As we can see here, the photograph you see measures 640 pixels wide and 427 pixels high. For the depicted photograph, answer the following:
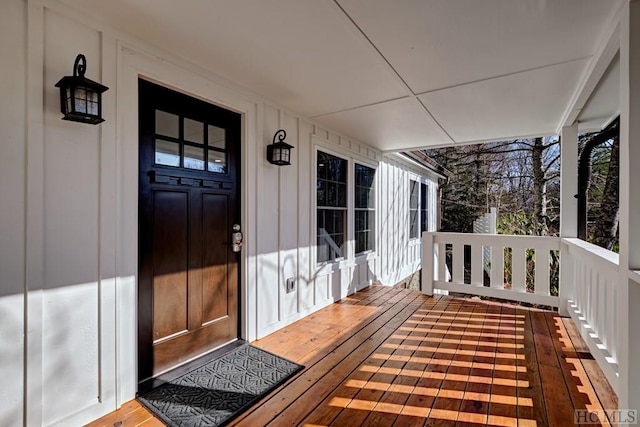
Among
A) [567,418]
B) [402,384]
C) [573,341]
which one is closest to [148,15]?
[402,384]

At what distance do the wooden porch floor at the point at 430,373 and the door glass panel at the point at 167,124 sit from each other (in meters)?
1.86

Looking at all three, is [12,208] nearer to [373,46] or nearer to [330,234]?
[373,46]

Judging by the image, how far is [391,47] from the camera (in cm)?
214

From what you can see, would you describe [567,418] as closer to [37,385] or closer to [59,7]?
[37,385]

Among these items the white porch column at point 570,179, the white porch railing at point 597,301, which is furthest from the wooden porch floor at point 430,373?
the white porch column at point 570,179

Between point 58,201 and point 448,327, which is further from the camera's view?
point 448,327

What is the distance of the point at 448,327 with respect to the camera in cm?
334

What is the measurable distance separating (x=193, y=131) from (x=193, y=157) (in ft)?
0.70

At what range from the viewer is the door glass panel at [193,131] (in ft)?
8.12

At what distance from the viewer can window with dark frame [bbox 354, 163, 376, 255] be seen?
491cm

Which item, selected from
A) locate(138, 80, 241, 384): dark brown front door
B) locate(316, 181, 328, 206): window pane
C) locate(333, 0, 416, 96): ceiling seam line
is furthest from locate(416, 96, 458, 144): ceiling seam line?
locate(138, 80, 241, 384): dark brown front door

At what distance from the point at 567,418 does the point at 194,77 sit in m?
3.39

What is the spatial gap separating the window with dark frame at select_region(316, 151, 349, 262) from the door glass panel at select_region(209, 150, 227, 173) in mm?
1420

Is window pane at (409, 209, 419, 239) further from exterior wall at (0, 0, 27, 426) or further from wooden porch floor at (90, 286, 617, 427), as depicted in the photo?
exterior wall at (0, 0, 27, 426)
